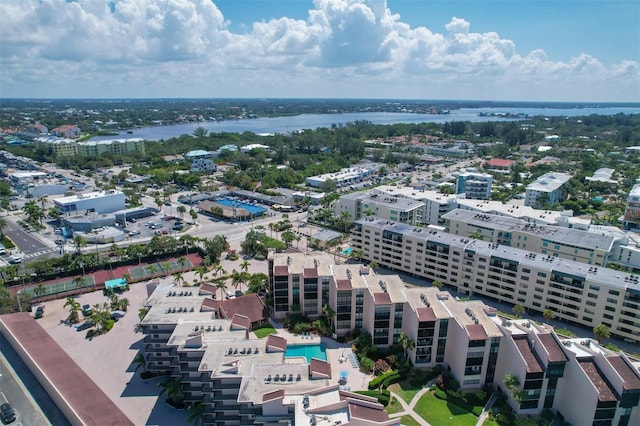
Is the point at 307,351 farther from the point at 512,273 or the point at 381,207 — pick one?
the point at 381,207

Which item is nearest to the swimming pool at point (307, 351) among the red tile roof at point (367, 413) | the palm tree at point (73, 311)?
the red tile roof at point (367, 413)

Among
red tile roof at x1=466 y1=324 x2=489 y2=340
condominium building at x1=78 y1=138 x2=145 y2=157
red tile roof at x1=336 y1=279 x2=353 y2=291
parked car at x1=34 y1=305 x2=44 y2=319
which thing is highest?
condominium building at x1=78 y1=138 x2=145 y2=157

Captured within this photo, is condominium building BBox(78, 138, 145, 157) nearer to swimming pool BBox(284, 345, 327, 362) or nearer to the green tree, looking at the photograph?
swimming pool BBox(284, 345, 327, 362)

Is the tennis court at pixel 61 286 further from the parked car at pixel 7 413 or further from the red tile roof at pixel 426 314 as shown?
the red tile roof at pixel 426 314

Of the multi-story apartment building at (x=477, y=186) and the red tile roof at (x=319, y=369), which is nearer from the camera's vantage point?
the red tile roof at (x=319, y=369)

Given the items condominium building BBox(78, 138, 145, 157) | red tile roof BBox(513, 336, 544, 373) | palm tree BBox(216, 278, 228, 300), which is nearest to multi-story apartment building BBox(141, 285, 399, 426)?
palm tree BBox(216, 278, 228, 300)
